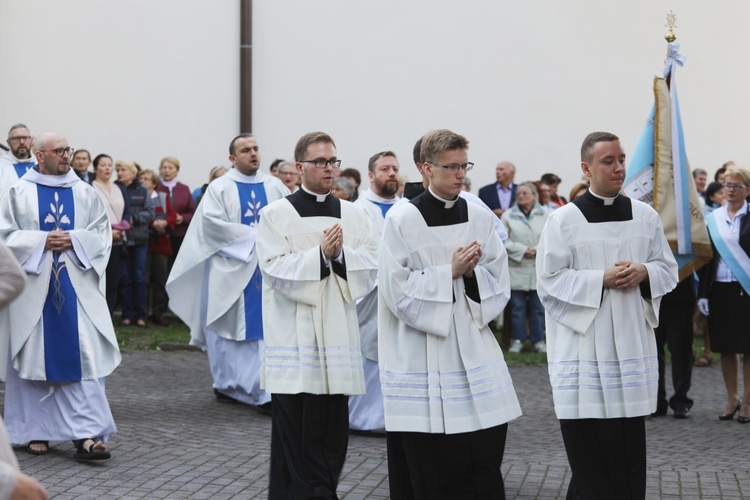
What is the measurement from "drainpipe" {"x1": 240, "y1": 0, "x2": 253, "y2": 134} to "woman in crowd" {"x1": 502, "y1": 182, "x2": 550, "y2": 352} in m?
4.72

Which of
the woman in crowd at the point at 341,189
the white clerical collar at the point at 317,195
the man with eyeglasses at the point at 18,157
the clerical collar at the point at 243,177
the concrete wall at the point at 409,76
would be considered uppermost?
the concrete wall at the point at 409,76

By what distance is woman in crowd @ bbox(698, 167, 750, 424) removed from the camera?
1012 centimetres

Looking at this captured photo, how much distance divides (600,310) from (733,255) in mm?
4213

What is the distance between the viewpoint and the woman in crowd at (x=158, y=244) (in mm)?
15727

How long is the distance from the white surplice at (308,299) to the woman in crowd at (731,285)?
4192 mm

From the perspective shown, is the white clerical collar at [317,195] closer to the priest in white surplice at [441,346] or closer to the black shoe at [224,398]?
the priest in white surplice at [441,346]

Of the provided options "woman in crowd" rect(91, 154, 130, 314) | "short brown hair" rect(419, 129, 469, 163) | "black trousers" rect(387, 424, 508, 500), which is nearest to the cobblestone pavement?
"black trousers" rect(387, 424, 508, 500)

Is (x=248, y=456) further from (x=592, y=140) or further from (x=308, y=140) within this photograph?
(x=592, y=140)

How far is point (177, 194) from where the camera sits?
15922mm

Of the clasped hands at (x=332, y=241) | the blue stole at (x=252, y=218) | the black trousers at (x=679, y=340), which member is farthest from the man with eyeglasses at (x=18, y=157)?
the black trousers at (x=679, y=340)

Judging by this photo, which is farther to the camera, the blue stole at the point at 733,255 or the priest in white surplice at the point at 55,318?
the blue stole at the point at 733,255

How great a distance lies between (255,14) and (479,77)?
11.0 feet

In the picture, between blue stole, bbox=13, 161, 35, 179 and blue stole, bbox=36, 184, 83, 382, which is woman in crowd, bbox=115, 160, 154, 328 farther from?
blue stole, bbox=36, 184, 83, 382

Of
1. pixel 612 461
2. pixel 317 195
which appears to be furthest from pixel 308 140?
pixel 612 461
